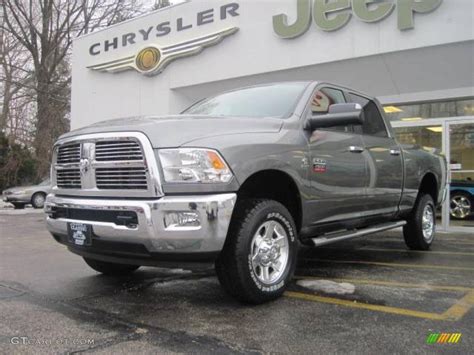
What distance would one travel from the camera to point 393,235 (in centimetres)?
899

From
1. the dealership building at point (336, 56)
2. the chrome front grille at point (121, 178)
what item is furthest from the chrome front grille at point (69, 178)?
the dealership building at point (336, 56)

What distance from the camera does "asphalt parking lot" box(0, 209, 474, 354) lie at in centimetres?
327

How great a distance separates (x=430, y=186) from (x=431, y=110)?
115 inches

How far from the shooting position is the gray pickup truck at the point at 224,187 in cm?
371

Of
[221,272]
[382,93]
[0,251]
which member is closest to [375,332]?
[221,272]

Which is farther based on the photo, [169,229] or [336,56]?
[336,56]

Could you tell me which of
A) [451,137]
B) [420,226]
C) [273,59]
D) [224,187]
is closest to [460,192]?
[451,137]

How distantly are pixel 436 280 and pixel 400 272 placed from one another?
0.45 metres

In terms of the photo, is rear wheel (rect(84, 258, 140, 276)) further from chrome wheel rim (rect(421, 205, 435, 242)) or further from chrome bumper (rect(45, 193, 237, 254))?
chrome wheel rim (rect(421, 205, 435, 242))

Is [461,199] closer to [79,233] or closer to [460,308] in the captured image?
[460,308]

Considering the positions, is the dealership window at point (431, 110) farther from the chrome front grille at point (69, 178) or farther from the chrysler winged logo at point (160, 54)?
the chrome front grille at point (69, 178)

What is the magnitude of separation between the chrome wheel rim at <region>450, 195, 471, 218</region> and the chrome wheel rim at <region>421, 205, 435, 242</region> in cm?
300

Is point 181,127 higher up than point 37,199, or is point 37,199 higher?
point 181,127

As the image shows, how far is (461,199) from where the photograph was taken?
32.9ft
